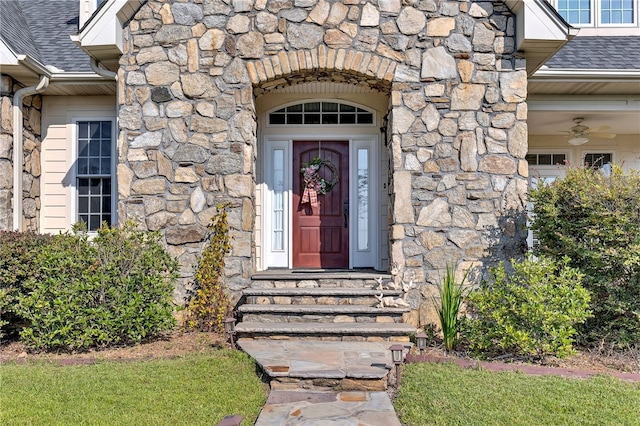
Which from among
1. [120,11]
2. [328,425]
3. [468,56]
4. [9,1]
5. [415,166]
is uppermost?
[9,1]

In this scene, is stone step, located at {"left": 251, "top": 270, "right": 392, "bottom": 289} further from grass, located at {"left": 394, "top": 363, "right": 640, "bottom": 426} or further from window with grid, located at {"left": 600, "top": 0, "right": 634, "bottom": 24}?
window with grid, located at {"left": 600, "top": 0, "right": 634, "bottom": 24}

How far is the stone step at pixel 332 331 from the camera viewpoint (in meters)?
5.13

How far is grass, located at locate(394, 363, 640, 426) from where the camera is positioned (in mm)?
3377

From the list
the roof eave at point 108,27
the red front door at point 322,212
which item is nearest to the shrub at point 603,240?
Answer: the red front door at point 322,212

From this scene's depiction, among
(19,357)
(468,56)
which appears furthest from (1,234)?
(468,56)

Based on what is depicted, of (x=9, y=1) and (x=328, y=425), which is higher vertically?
(x=9, y=1)

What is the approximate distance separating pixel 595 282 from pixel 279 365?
3.59 metres

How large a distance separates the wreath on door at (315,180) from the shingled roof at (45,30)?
3.73 metres

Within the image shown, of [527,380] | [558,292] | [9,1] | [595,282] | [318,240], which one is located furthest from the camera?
[9,1]

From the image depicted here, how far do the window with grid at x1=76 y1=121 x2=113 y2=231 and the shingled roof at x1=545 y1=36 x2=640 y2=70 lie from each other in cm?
721

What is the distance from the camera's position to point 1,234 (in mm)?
5473

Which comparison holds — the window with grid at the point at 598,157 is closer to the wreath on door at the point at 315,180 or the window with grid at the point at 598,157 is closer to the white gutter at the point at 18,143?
the wreath on door at the point at 315,180

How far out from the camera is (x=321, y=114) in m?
7.43

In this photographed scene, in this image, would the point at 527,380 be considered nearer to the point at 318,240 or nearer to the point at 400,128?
the point at 400,128
